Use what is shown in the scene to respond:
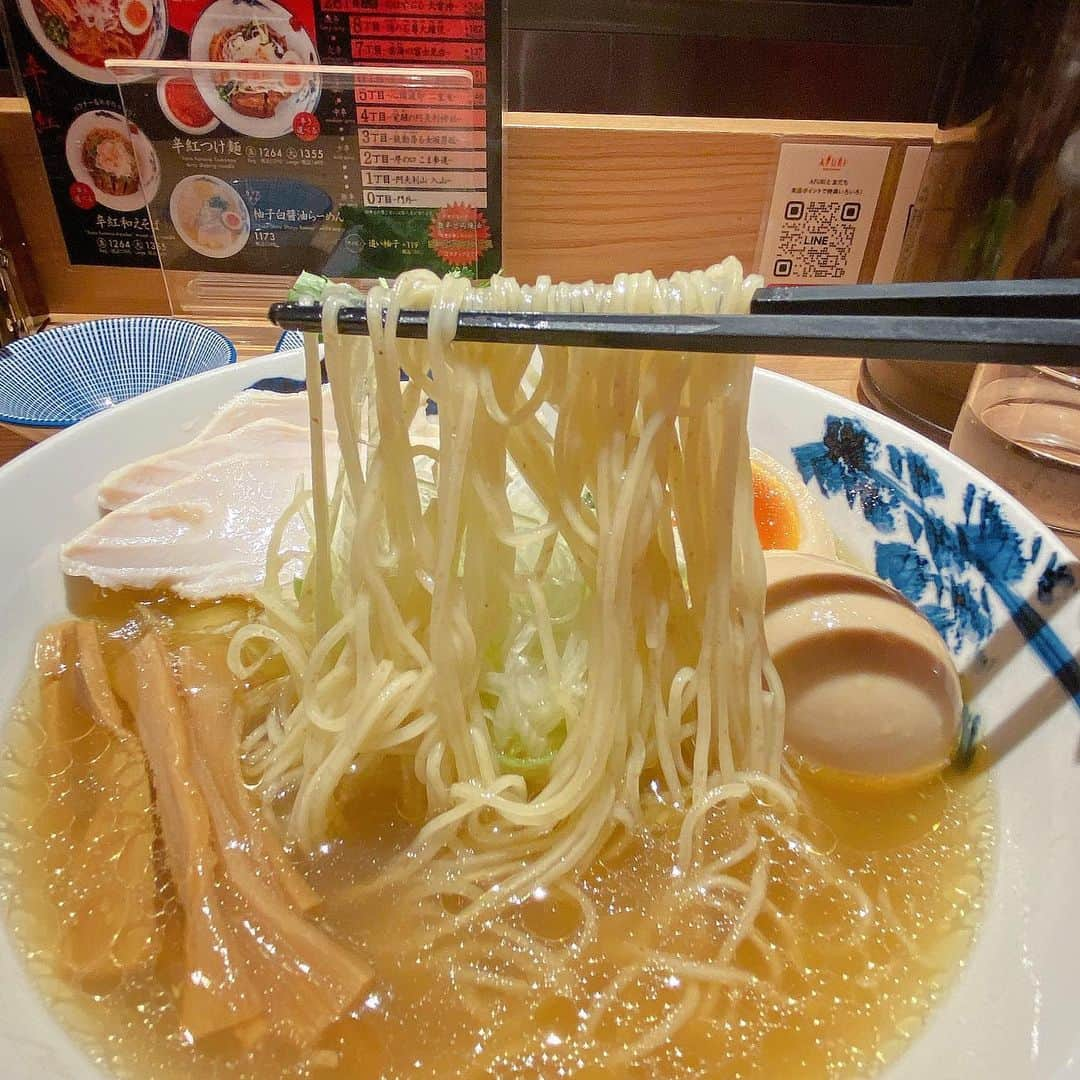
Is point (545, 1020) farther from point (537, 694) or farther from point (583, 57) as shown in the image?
point (583, 57)

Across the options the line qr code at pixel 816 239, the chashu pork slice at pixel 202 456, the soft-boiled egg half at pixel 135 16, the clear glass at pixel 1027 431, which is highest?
the soft-boiled egg half at pixel 135 16

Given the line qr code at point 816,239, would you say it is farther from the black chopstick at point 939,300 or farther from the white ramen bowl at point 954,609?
the black chopstick at point 939,300

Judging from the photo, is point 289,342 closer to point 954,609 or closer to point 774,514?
point 774,514

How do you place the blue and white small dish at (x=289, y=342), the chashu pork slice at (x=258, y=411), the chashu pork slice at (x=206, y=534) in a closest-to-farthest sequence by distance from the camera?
the chashu pork slice at (x=206, y=534), the chashu pork slice at (x=258, y=411), the blue and white small dish at (x=289, y=342)

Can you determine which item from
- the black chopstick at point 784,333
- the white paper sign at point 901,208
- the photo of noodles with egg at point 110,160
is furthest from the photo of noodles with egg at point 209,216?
the white paper sign at point 901,208

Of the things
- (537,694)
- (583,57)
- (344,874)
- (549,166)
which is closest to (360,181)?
(549,166)

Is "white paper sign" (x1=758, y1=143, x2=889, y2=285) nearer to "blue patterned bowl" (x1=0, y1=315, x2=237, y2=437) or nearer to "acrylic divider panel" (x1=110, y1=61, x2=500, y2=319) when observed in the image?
"acrylic divider panel" (x1=110, y1=61, x2=500, y2=319)
